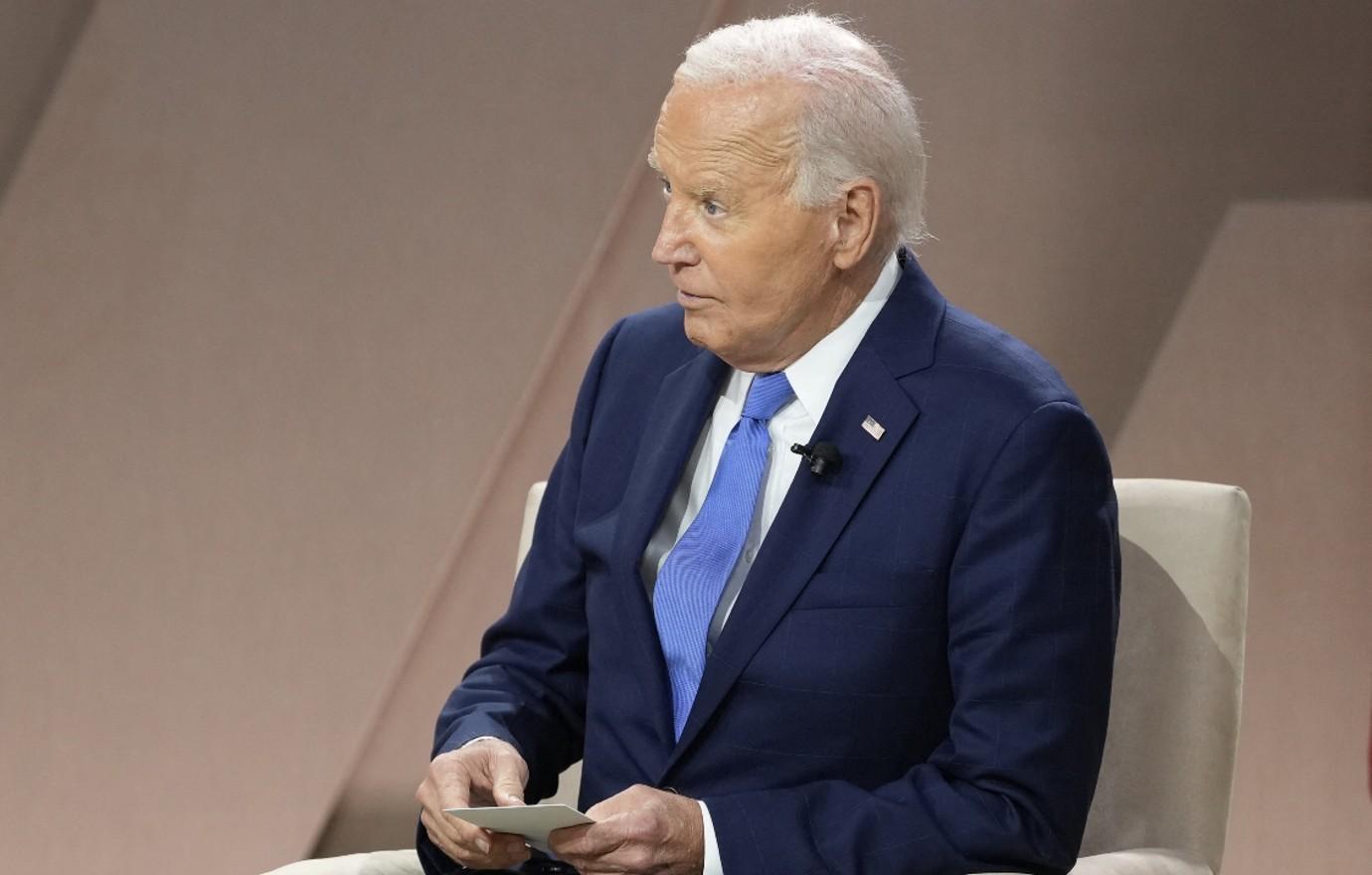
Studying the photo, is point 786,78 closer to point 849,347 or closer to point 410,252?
point 849,347

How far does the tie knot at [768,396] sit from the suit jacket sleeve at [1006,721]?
0.29 meters

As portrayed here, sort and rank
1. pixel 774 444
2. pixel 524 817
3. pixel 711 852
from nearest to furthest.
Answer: pixel 524 817, pixel 711 852, pixel 774 444

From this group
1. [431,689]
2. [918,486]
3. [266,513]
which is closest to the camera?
[918,486]

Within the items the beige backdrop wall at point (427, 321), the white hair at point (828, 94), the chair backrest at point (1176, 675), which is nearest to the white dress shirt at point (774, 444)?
the white hair at point (828, 94)

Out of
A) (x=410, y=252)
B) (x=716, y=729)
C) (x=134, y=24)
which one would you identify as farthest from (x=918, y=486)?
(x=134, y=24)

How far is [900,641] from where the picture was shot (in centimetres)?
177

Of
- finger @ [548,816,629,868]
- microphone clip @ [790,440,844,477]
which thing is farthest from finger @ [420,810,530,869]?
microphone clip @ [790,440,844,477]

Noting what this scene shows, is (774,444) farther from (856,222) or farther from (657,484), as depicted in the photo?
(856,222)

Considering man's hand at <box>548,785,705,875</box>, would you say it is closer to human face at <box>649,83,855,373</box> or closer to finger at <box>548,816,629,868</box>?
finger at <box>548,816,629,868</box>

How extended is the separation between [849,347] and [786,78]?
33 centimetres

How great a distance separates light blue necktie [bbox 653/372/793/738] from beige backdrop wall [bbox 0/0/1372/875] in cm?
123

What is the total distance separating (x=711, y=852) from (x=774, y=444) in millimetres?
497

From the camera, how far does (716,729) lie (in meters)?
1.82

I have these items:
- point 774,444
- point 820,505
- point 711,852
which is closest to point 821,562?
point 820,505
